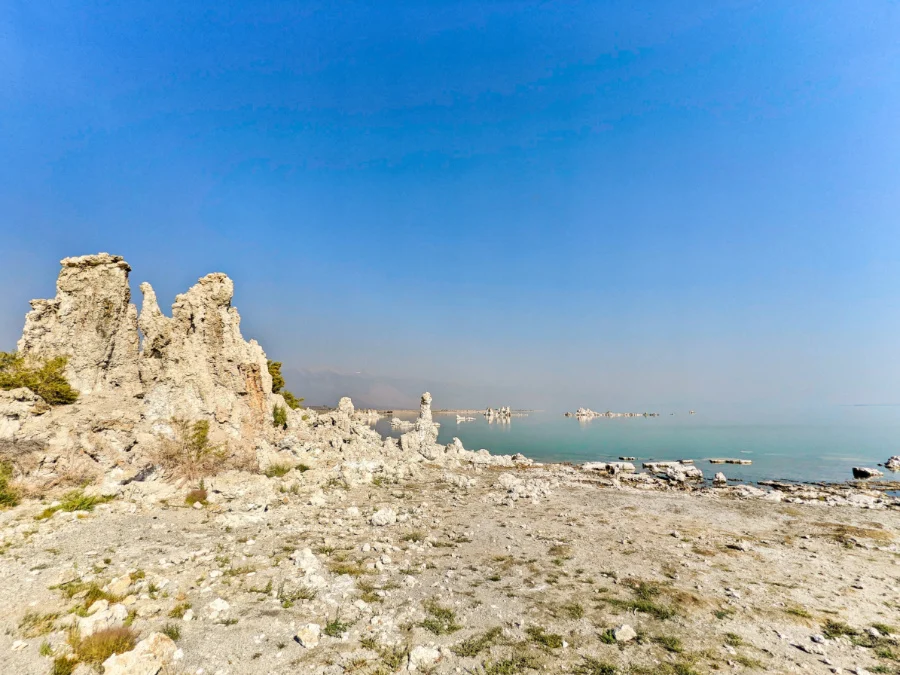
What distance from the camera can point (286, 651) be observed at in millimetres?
8320

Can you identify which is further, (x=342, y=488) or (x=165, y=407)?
(x=342, y=488)

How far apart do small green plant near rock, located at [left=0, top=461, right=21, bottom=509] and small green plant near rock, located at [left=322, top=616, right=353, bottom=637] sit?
662 inches

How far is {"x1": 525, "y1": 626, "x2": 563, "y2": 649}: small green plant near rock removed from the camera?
29.8ft

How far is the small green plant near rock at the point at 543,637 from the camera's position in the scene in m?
9.09

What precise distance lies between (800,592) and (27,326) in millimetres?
36042

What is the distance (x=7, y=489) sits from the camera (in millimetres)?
16750

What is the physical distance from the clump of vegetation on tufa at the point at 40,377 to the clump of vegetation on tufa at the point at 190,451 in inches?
194

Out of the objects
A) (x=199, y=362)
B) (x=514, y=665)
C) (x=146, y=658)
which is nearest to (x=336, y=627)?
(x=146, y=658)

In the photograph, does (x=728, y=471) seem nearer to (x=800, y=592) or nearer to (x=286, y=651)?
(x=800, y=592)

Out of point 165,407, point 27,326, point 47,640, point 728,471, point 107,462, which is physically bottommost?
point 728,471

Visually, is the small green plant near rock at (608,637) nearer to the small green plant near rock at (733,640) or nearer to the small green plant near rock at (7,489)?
the small green plant near rock at (733,640)

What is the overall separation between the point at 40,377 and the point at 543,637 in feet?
83.9

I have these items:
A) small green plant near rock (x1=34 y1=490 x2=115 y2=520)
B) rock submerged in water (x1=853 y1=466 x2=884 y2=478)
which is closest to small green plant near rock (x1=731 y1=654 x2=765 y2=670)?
small green plant near rock (x1=34 y1=490 x2=115 y2=520)

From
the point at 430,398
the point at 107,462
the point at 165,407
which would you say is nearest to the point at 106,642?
the point at 107,462
